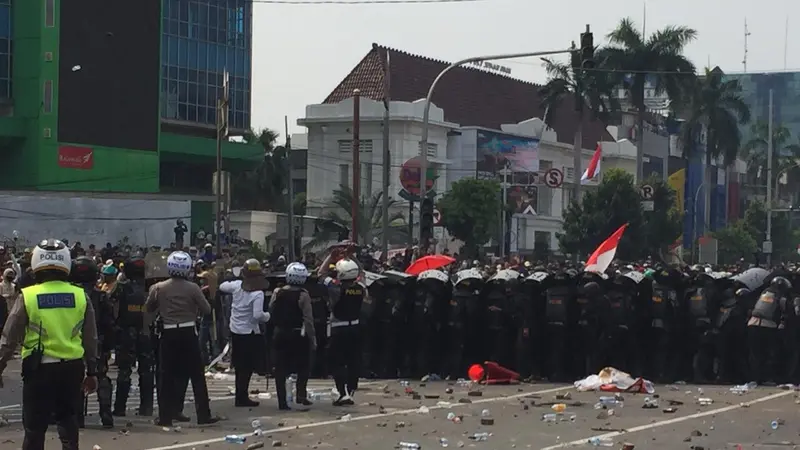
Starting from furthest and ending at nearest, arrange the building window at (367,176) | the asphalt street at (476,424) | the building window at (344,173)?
1. the building window at (344,173)
2. the building window at (367,176)
3. the asphalt street at (476,424)

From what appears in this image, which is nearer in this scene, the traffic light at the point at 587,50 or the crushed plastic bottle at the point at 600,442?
the crushed plastic bottle at the point at 600,442

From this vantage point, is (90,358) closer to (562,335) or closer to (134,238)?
(562,335)

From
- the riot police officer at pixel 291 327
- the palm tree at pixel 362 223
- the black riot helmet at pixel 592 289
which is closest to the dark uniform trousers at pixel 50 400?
the riot police officer at pixel 291 327

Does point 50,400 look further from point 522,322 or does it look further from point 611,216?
point 611,216

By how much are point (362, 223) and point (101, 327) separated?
1810 inches

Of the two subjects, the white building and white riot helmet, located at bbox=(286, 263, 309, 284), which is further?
the white building

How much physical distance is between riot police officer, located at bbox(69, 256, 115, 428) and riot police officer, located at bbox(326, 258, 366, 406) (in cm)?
307

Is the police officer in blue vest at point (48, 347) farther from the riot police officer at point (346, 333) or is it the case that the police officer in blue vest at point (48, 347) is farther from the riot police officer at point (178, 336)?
the riot police officer at point (346, 333)

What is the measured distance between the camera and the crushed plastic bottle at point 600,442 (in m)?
13.0

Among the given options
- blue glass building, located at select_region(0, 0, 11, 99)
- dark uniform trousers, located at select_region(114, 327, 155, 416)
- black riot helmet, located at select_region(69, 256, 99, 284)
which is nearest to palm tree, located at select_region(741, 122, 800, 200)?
blue glass building, located at select_region(0, 0, 11, 99)

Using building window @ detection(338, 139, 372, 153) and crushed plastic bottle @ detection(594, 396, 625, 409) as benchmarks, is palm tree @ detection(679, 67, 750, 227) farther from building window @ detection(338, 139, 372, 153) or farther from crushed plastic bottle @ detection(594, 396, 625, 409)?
crushed plastic bottle @ detection(594, 396, 625, 409)

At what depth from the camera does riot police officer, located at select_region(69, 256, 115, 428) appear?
46.0ft

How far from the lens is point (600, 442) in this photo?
1317cm

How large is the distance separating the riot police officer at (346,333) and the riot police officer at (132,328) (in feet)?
8.01
